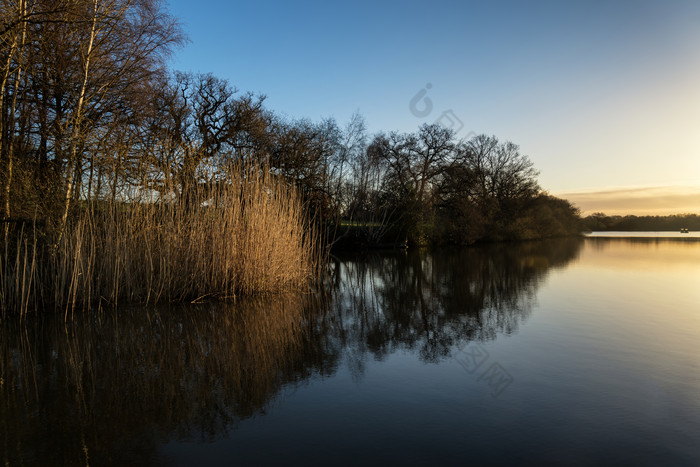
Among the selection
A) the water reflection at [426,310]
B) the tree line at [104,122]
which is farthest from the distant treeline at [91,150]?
the water reflection at [426,310]

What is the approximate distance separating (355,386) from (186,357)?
6.35 feet

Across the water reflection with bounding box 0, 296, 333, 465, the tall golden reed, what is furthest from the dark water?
the tall golden reed

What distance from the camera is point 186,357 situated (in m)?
4.65

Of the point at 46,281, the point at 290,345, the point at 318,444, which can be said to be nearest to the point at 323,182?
the point at 46,281

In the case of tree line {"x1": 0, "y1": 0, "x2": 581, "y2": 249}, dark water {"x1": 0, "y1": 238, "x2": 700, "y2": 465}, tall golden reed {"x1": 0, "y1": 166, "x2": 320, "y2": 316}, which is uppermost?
tree line {"x1": 0, "y1": 0, "x2": 581, "y2": 249}

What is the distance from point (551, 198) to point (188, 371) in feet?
152

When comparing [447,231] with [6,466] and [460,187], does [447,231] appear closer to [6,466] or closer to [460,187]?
[460,187]

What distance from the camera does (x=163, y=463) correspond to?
2580 millimetres

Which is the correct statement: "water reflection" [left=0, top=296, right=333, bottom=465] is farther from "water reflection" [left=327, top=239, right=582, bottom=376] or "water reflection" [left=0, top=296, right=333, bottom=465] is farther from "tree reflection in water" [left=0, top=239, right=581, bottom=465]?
"water reflection" [left=327, top=239, right=582, bottom=376]

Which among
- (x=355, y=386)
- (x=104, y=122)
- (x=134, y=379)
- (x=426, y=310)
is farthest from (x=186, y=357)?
(x=104, y=122)

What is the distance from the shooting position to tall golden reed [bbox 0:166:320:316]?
6832 mm

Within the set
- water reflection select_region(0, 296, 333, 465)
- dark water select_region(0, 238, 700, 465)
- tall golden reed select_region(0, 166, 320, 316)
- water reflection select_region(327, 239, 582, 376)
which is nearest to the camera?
dark water select_region(0, 238, 700, 465)

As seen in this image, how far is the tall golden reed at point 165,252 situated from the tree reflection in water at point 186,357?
0.57 m

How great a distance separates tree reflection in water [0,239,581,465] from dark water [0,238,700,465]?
2cm
